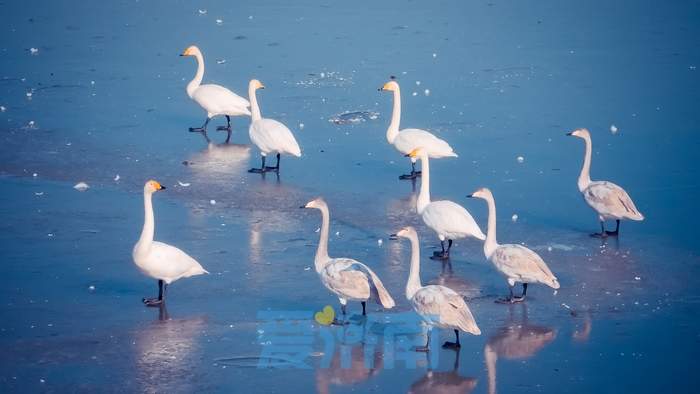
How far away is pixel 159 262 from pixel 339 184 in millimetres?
4352

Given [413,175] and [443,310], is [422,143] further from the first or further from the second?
[443,310]

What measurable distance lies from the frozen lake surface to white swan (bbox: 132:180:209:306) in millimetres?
227

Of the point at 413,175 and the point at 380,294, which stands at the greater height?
the point at 413,175

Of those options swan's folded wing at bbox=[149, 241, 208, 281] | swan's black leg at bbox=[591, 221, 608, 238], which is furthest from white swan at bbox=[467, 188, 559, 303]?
swan's folded wing at bbox=[149, 241, 208, 281]

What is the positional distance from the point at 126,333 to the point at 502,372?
10.5ft

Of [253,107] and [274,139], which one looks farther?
[253,107]

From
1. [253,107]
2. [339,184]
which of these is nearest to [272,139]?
[339,184]

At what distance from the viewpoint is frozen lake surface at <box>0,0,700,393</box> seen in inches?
354

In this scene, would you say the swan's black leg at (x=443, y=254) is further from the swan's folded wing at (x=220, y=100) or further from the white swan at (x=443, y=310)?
the swan's folded wing at (x=220, y=100)

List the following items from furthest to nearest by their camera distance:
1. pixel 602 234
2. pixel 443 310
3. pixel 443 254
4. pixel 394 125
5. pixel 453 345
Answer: pixel 394 125
pixel 602 234
pixel 443 254
pixel 453 345
pixel 443 310

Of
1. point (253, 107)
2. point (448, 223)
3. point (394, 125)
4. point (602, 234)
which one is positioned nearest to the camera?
point (448, 223)

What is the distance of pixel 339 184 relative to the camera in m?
14.0

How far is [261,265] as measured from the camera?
11117 mm

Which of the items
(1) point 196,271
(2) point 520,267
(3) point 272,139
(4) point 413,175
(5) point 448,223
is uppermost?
(3) point 272,139
